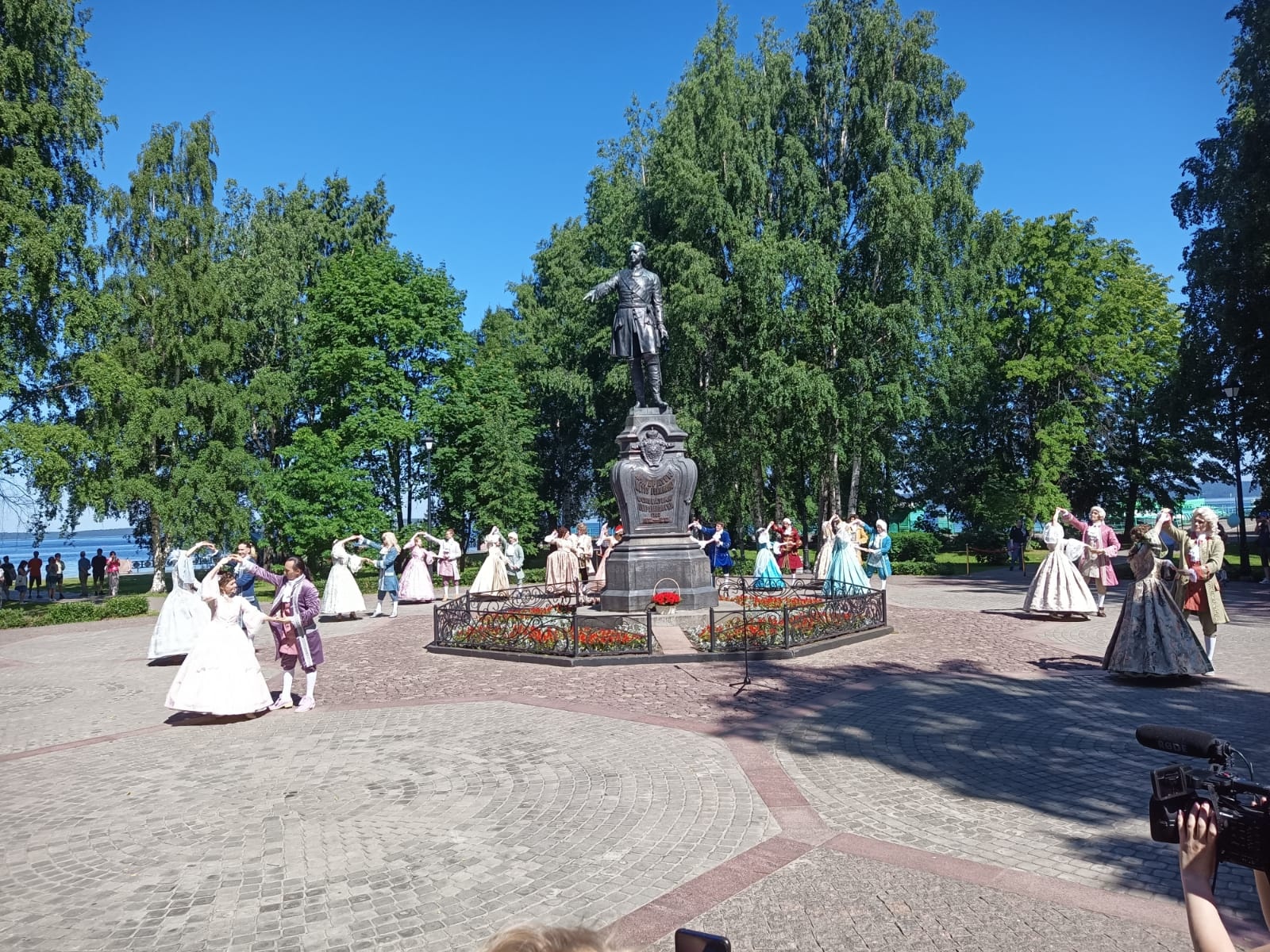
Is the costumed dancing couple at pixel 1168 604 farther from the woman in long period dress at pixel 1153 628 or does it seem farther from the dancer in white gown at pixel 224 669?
the dancer in white gown at pixel 224 669

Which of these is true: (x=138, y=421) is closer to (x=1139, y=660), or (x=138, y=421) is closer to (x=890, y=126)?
(x=890, y=126)

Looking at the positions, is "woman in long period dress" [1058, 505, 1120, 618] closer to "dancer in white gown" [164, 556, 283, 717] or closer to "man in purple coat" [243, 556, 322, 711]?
"man in purple coat" [243, 556, 322, 711]

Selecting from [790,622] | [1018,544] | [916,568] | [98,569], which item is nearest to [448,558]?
[790,622]

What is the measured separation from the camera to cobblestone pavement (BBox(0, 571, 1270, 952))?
4793mm

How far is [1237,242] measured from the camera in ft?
79.5

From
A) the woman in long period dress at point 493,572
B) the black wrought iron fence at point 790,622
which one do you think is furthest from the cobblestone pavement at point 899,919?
the woman in long period dress at point 493,572

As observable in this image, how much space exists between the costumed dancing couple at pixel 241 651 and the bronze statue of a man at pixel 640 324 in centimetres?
904

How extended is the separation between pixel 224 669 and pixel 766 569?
44.9 feet

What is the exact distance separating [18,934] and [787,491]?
36928mm

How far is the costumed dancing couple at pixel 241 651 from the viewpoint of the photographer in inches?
388

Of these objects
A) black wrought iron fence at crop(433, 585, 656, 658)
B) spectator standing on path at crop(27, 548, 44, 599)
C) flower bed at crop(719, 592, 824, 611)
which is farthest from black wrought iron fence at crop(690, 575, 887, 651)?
spectator standing on path at crop(27, 548, 44, 599)

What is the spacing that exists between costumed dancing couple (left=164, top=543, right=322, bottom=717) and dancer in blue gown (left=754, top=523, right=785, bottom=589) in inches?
464

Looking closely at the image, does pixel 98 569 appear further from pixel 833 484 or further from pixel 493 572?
pixel 833 484

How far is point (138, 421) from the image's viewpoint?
3189 centimetres
